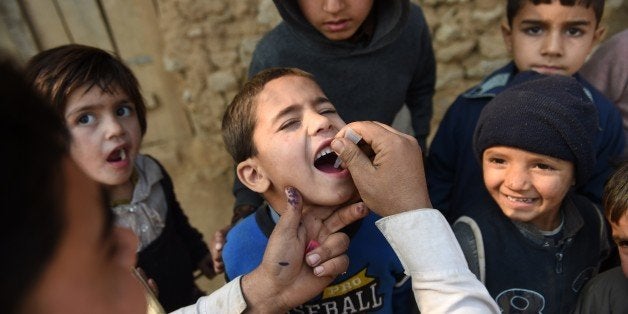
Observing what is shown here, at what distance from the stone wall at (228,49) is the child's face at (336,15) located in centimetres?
150

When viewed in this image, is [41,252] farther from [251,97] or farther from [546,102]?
[546,102]

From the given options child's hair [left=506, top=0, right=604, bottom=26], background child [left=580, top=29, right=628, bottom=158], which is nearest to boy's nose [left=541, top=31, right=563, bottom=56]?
child's hair [left=506, top=0, right=604, bottom=26]

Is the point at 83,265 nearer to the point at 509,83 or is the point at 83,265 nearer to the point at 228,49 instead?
the point at 509,83

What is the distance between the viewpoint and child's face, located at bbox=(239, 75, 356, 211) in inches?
46.5

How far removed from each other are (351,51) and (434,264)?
3.68 feet

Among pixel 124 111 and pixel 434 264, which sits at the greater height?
pixel 124 111

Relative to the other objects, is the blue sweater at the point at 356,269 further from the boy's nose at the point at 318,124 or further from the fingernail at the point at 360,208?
the boy's nose at the point at 318,124

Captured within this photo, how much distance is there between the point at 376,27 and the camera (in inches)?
72.9

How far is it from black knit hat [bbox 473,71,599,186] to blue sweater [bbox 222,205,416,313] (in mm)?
523

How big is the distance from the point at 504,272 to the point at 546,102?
0.59 m

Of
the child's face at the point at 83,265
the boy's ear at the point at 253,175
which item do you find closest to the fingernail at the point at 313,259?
the boy's ear at the point at 253,175

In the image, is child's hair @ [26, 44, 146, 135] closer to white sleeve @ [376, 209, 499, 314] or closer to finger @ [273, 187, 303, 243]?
finger @ [273, 187, 303, 243]

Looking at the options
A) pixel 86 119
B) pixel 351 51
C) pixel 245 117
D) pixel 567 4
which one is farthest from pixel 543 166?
pixel 86 119

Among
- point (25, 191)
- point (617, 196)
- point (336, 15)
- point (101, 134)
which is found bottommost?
point (617, 196)
